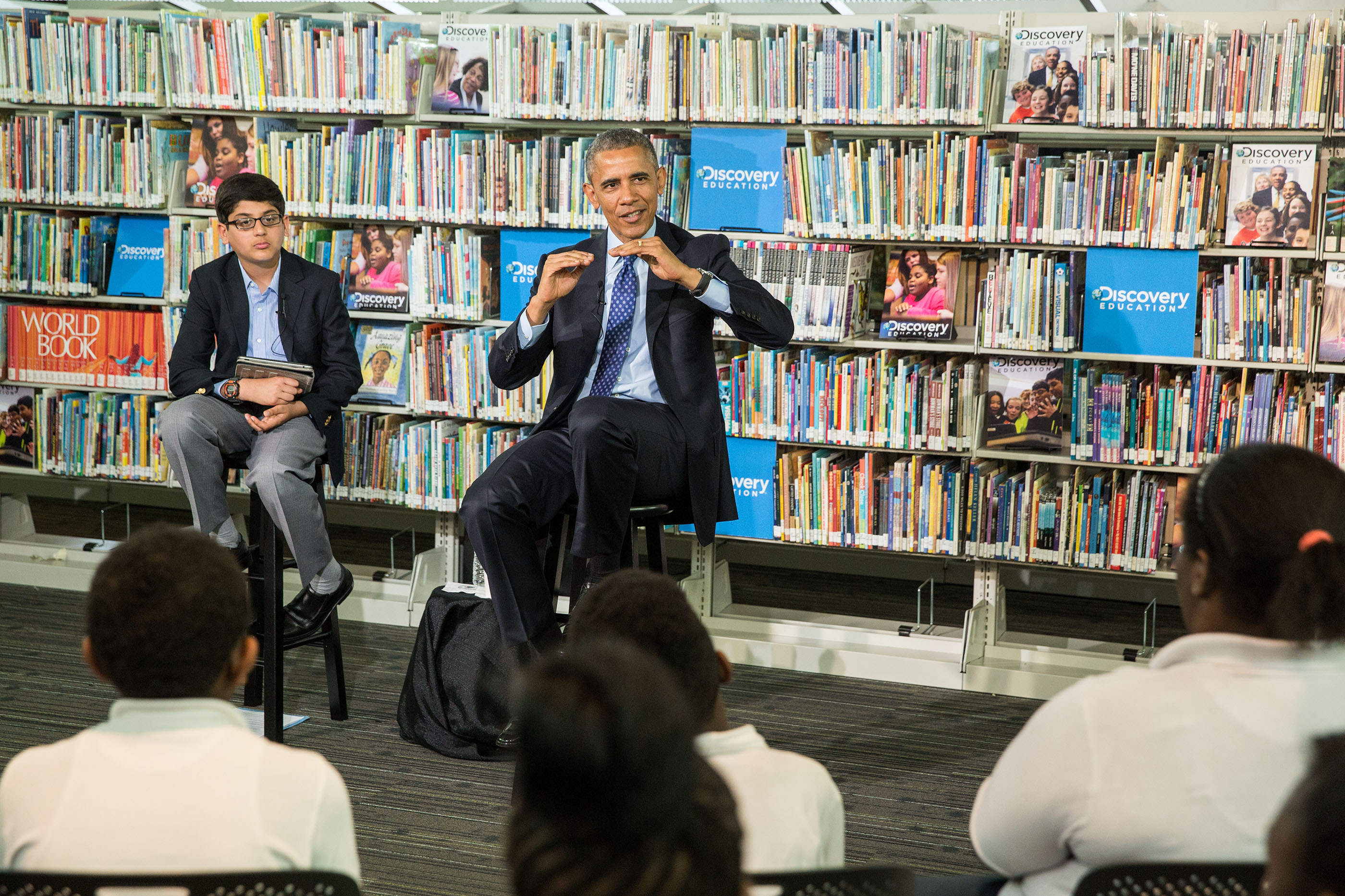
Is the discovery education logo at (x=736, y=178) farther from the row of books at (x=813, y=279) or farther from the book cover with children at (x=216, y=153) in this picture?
the book cover with children at (x=216, y=153)

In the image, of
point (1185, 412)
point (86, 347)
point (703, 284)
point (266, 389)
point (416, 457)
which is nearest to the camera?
point (703, 284)

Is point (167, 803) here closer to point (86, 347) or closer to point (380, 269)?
point (380, 269)

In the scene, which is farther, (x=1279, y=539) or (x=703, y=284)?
(x=703, y=284)

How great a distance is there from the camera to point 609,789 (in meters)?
0.88

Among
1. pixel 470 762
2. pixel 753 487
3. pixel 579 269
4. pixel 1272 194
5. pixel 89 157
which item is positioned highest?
pixel 89 157

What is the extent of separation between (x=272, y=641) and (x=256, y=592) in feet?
0.73

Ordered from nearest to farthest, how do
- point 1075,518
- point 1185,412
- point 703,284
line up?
1. point 703,284
2. point 1185,412
3. point 1075,518

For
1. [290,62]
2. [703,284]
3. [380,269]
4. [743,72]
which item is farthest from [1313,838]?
[290,62]

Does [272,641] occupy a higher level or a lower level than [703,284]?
lower

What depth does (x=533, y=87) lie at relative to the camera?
4418 mm

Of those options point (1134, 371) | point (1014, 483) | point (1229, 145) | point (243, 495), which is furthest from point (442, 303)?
point (1229, 145)

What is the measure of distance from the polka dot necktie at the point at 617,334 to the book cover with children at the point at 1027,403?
4.28 feet

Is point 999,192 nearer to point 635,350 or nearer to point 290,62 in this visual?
point 635,350

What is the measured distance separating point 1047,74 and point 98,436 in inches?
146
